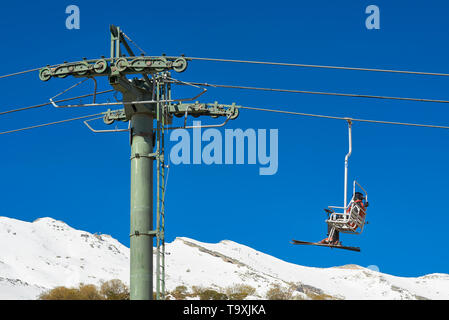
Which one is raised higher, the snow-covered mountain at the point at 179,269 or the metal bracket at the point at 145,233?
the snow-covered mountain at the point at 179,269

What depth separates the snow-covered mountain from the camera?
89.8 metres

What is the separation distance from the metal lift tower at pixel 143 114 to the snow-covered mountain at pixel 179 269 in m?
46.7

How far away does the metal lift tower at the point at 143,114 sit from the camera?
2594cm

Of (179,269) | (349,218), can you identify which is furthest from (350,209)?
(179,269)

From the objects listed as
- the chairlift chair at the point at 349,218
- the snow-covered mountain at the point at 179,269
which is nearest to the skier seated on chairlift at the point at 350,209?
the chairlift chair at the point at 349,218

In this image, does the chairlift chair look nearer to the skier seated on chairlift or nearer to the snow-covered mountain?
the skier seated on chairlift

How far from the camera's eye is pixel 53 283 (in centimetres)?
8656

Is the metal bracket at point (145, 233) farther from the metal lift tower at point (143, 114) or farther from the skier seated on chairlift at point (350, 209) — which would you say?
the skier seated on chairlift at point (350, 209)

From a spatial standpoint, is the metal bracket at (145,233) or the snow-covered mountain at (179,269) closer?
the metal bracket at (145,233)

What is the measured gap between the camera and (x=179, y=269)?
109 m

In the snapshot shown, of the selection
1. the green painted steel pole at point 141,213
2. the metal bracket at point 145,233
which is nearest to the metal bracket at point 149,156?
the green painted steel pole at point 141,213

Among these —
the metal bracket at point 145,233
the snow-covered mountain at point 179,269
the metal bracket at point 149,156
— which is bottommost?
the metal bracket at point 145,233

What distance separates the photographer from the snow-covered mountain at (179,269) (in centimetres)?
8981
